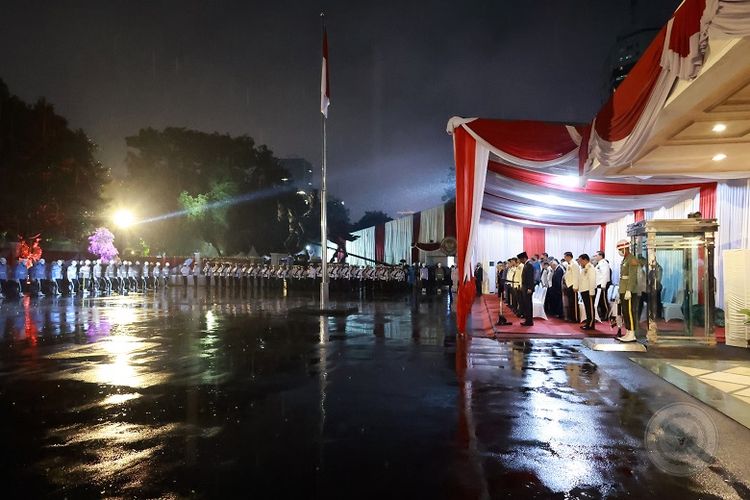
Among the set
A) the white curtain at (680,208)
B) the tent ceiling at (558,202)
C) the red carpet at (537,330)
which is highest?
the tent ceiling at (558,202)

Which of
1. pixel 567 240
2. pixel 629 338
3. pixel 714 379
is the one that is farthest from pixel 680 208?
pixel 567 240

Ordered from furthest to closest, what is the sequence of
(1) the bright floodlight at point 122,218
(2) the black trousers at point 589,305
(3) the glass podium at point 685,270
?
(1) the bright floodlight at point 122,218 → (2) the black trousers at point 589,305 → (3) the glass podium at point 685,270

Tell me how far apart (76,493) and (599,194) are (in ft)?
41.8

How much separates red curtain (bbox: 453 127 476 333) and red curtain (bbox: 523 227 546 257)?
46.2 ft

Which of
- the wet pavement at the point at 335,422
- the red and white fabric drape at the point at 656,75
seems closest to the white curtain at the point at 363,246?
the wet pavement at the point at 335,422

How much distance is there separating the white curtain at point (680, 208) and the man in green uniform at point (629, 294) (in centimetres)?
429

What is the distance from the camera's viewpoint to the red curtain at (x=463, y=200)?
10250 millimetres

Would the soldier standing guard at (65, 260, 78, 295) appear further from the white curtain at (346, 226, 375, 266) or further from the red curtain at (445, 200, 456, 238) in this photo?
the red curtain at (445, 200, 456, 238)

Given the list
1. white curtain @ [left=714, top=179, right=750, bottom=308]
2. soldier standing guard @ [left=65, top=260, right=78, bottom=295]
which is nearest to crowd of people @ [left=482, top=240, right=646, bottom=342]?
white curtain @ [left=714, top=179, right=750, bottom=308]

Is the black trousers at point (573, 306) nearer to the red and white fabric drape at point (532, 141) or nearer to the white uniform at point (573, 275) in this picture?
the white uniform at point (573, 275)

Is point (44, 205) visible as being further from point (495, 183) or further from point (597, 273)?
point (597, 273)

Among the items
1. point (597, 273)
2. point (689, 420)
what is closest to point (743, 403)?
point (689, 420)

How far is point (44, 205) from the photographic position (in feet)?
89.0

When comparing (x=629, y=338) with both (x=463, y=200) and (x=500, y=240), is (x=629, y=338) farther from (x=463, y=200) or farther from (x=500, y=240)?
(x=500, y=240)
